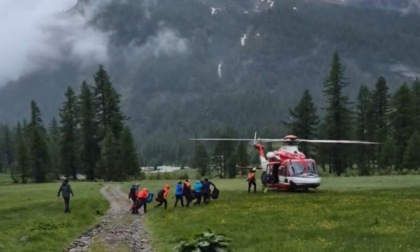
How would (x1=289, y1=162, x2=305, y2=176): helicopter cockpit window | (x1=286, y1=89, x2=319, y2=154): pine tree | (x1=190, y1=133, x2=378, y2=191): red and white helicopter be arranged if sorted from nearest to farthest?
(x1=190, y1=133, x2=378, y2=191): red and white helicopter, (x1=289, y1=162, x2=305, y2=176): helicopter cockpit window, (x1=286, y1=89, x2=319, y2=154): pine tree

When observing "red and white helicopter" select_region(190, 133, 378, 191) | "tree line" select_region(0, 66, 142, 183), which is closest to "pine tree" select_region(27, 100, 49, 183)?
"tree line" select_region(0, 66, 142, 183)

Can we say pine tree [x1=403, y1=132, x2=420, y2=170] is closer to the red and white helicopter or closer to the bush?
the red and white helicopter

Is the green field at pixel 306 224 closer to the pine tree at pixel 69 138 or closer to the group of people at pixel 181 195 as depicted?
the group of people at pixel 181 195

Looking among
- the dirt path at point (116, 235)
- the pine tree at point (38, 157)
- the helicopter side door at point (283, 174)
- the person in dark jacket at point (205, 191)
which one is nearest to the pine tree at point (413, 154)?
the helicopter side door at point (283, 174)

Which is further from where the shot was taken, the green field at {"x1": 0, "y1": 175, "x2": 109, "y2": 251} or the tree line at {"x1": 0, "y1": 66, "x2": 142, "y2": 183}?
the tree line at {"x1": 0, "y1": 66, "x2": 142, "y2": 183}

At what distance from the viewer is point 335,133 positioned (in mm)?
106250

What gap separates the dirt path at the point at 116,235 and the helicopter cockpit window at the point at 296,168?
14.5m

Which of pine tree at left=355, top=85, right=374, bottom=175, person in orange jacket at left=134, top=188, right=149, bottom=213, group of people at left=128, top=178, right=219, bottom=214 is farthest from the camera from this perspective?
pine tree at left=355, top=85, right=374, bottom=175

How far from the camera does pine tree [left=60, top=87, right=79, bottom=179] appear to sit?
11256cm

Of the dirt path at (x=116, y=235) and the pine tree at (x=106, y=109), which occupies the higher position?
the pine tree at (x=106, y=109)

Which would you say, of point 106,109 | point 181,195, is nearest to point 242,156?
point 106,109

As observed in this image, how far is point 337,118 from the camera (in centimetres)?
10694

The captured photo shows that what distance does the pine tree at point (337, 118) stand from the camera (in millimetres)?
105250

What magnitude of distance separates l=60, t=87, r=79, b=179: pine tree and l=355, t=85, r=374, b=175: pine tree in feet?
188
